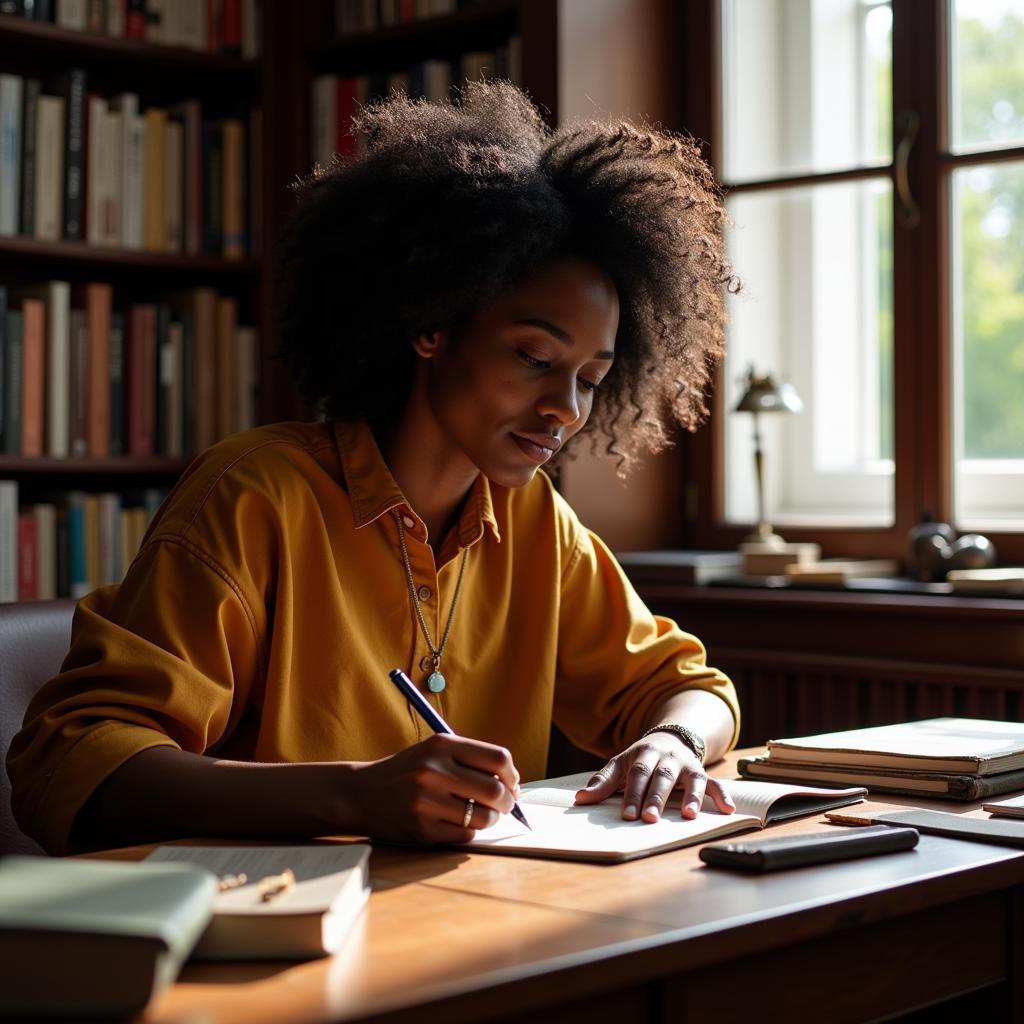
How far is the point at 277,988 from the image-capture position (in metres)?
0.81

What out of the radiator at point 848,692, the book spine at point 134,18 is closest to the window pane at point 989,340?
the radiator at point 848,692

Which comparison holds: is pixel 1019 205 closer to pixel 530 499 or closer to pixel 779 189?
pixel 779 189

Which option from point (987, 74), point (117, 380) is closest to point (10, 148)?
point (117, 380)

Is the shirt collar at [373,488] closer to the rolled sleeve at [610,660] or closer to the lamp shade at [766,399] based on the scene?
the rolled sleeve at [610,660]

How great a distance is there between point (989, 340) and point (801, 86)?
664 mm

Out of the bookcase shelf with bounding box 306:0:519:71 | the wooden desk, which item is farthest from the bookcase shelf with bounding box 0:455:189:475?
the wooden desk

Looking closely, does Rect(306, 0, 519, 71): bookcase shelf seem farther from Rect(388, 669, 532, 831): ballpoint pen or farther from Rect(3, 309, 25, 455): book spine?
Rect(388, 669, 532, 831): ballpoint pen

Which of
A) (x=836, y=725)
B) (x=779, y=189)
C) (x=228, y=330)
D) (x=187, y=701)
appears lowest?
(x=836, y=725)

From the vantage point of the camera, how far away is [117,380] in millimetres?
3031

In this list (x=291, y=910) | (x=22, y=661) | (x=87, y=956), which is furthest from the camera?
(x=22, y=661)

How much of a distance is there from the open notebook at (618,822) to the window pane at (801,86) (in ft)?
5.64

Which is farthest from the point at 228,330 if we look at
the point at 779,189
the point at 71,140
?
the point at 779,189

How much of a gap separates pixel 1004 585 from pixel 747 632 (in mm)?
444

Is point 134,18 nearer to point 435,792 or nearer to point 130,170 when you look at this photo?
point 130,170
